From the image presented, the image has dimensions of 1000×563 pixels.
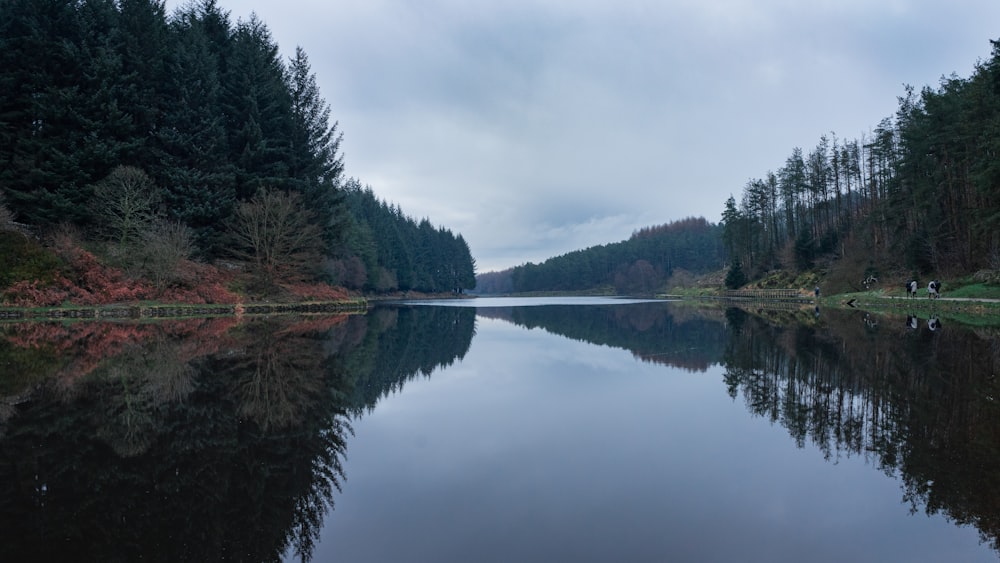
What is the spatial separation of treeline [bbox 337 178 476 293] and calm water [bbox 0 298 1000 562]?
4459 centimetres

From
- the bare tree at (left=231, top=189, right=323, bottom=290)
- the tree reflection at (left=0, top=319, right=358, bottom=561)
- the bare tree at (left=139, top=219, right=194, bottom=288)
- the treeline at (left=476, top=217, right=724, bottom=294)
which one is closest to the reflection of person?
the tree reflection at (left=0, top=319, right=358, bottom=561)

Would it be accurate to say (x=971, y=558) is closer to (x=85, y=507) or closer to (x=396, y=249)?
(x=85, y=507)

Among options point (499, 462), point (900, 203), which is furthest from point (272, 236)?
point (900, 203)

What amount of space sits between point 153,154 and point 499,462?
1376 inches

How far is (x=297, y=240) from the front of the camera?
106 ft

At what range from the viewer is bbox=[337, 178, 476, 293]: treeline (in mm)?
67438

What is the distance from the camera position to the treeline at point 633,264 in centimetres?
13475

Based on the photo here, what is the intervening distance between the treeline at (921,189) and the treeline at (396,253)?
46.0 m

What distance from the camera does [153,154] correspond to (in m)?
31.4

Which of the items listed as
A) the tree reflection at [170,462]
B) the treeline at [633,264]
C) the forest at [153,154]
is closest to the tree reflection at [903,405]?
the tree reflection at [170,462]

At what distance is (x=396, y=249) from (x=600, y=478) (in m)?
88.9

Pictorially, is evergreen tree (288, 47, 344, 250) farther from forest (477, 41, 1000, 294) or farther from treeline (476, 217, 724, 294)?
treeline (476, 217, 724, 294)

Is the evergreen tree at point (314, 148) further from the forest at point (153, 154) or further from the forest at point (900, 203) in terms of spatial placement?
the forest at point (900, 203)

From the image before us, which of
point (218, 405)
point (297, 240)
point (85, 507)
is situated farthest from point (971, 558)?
point (297, 240)
